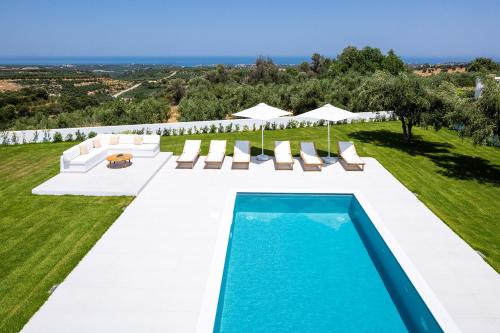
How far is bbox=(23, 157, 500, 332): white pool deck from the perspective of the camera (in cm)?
566

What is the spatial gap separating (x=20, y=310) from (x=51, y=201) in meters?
4.98

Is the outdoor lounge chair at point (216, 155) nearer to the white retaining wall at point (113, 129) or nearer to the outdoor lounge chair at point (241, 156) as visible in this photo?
the outdoor lounge chair at point (241, 156)

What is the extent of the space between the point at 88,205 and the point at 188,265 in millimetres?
4460

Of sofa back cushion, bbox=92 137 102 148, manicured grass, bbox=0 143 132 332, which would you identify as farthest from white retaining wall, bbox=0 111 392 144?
manicured grass, bbox=0 143 132 332

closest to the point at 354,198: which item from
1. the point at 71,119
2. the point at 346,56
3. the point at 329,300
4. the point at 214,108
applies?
the point at 329,300

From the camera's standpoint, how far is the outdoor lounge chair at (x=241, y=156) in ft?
43.0

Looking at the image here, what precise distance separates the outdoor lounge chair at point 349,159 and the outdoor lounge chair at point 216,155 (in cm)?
455

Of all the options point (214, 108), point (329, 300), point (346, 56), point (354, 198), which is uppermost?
point (346, 56)

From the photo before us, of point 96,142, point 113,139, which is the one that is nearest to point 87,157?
point 96,142

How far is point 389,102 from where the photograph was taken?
49.1ft

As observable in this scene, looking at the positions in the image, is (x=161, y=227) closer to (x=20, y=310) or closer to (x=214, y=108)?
(x=20, y=310)

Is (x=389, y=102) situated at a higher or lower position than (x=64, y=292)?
higher

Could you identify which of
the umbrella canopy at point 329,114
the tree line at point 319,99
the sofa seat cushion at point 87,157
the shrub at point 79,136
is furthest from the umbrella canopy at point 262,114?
the shrub at point 79,136

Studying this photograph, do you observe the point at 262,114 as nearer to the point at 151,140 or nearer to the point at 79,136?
the point at 151,140
